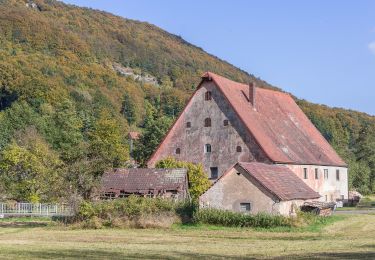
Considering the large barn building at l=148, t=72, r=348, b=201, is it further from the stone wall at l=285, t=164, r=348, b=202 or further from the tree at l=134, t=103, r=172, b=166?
the tree at l=134, t=103, r=172, b=166

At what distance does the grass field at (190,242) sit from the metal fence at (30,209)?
26.3ft

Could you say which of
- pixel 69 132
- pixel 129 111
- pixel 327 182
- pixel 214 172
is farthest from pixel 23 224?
pixel 129 111

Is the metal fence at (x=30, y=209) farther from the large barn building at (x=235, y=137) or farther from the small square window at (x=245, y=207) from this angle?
the small square window at (x=245, y=207)

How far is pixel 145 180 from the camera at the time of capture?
173 feet

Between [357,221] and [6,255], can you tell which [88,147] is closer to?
[357,221]

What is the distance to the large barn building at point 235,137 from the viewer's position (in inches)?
2319

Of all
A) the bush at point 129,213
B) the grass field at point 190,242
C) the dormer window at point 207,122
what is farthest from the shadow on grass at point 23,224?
the dormer window at point 207,122

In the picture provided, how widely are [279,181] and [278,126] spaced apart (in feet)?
59.3

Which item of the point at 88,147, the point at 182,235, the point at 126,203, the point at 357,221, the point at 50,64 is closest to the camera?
the point at 182,235

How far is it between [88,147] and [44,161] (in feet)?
56.3

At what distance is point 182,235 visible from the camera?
120 feet

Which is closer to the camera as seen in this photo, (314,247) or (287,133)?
(314,247)

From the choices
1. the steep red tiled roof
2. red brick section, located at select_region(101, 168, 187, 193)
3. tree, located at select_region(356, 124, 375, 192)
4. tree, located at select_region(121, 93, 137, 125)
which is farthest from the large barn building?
tree, located at select_region(121, 93, 137, 125)

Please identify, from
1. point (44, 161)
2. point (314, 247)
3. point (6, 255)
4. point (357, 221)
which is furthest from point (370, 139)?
point (6, 255)
